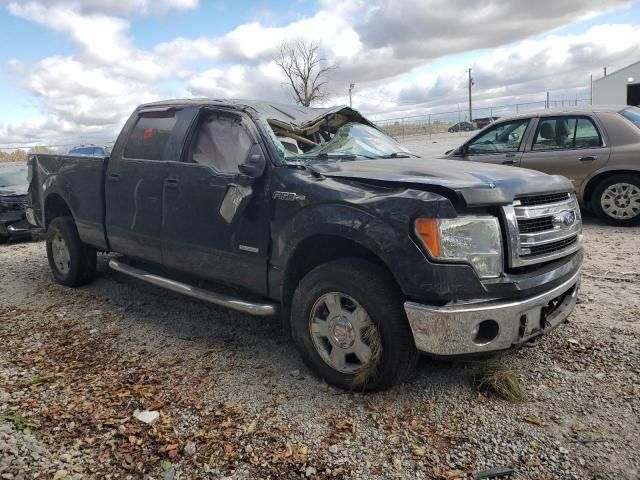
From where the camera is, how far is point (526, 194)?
10.0 feet

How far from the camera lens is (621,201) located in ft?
23.7

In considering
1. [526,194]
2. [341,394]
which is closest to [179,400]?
[341,394]

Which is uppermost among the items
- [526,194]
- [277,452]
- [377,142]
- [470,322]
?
[377,142]

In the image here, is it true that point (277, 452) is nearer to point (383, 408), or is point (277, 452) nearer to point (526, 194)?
point (383, 408)

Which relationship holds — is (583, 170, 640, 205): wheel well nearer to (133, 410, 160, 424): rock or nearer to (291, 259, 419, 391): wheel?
(291, 259, 419, 391): wheel

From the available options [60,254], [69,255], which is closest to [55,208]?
[60,254]

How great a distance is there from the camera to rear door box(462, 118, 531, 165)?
7.77 meters

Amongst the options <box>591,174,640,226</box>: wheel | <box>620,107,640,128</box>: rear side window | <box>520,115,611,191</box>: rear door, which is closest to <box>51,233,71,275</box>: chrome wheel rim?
<box>520,115,611,191</box>: rear door

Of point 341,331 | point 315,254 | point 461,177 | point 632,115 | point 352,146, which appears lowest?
point 341,331

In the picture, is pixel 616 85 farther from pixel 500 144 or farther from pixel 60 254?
pixel 60 254

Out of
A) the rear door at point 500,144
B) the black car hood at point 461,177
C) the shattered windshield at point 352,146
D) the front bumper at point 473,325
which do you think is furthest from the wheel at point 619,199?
the front bumper at point 473,325

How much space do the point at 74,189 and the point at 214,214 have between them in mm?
2375

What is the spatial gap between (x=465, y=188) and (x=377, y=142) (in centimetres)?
181

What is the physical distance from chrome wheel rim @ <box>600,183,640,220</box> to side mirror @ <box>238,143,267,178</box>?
578 centimetres
